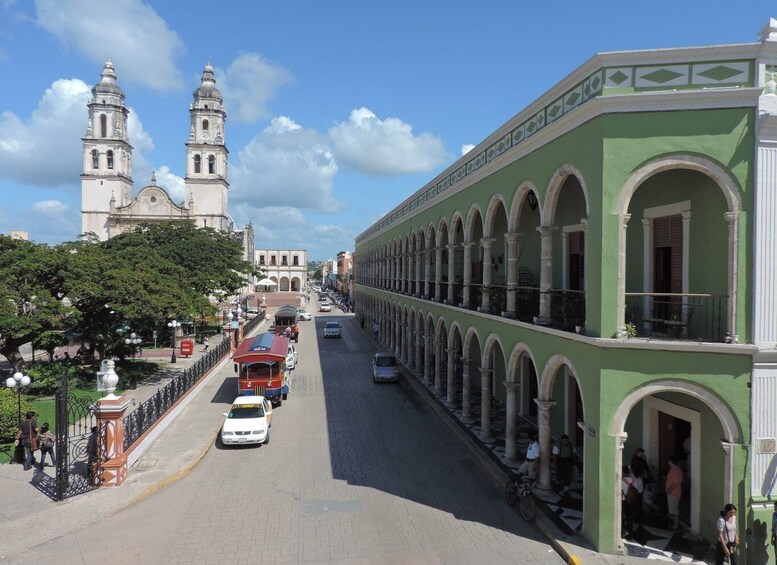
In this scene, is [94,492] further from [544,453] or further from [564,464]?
[564,464]

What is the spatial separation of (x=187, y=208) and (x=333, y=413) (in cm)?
5496

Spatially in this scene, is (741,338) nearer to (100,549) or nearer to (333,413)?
(100,549)

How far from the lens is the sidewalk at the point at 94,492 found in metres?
10.0

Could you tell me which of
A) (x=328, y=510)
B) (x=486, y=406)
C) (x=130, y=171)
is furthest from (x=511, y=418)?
(x=130, y=171)

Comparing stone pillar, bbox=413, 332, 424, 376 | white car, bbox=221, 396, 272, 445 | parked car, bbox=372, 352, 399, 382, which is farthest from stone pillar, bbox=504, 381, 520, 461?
stone pillar, bbox=413, 332, 424, 376

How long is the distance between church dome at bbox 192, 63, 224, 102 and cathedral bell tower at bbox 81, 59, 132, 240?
30.0 ft

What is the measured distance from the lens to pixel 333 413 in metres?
19.0

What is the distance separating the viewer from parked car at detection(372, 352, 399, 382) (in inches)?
924

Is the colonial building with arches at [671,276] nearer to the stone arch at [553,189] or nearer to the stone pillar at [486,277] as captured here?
the stone arch at [553,189]

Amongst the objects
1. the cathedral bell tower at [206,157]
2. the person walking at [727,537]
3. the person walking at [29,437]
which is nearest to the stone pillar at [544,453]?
the person walking at [727,537]

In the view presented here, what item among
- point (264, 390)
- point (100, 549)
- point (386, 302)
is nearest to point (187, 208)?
point (386, 302)

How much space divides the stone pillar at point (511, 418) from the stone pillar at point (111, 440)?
9132 millimetres

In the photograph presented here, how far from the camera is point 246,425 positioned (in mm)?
15453

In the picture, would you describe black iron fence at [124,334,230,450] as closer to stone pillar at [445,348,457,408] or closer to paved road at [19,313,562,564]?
paved road at [19,313,562,564]
